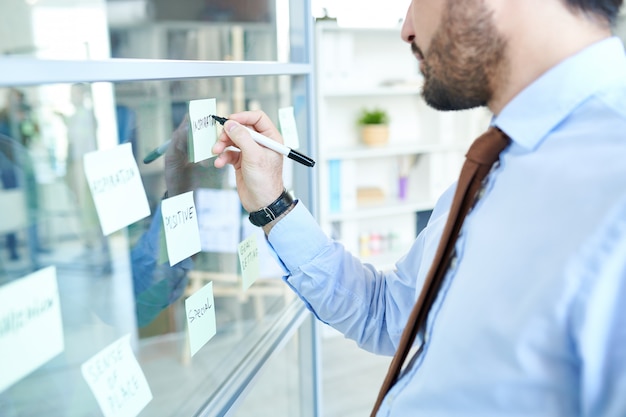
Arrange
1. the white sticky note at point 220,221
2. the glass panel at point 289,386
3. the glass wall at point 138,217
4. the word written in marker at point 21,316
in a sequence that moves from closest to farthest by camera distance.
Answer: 1. the word written in marker at point 21,316
2. the glass wall at point 138,217
3. the glass panel at point 289,386
4. the white sticky note at point 220,221

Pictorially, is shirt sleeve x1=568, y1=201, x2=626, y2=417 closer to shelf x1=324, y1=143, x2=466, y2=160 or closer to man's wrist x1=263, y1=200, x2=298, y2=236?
man's wrist x1=263, y1=200, x2=298, y2=236

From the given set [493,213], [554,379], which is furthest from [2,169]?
[554,379]

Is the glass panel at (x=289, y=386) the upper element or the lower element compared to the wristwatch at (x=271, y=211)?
lower

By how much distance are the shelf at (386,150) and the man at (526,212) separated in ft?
7.24

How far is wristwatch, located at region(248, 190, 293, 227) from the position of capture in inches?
37.4

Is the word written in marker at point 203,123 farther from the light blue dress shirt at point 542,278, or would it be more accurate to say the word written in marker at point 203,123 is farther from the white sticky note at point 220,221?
the white sticky note at point 220,221

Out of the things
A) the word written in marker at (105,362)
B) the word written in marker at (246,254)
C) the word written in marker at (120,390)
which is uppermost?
the word written in marker at (246,254)

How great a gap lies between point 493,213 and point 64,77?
493 millimetres

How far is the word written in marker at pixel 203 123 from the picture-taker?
2.72 feet

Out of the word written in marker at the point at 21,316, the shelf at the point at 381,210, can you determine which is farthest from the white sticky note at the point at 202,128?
the shelf at the point at 381,210

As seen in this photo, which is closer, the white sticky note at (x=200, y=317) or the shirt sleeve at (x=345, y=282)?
the white sticky note at (x=200, y=317)

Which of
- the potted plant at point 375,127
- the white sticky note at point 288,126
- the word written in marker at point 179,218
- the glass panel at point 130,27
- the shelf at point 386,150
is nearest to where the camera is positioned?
the word written in marker at point 179,218

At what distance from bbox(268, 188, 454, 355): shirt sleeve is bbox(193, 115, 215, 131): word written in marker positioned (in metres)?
0.21

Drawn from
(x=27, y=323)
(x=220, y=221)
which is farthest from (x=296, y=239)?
(x=220, y=221)
